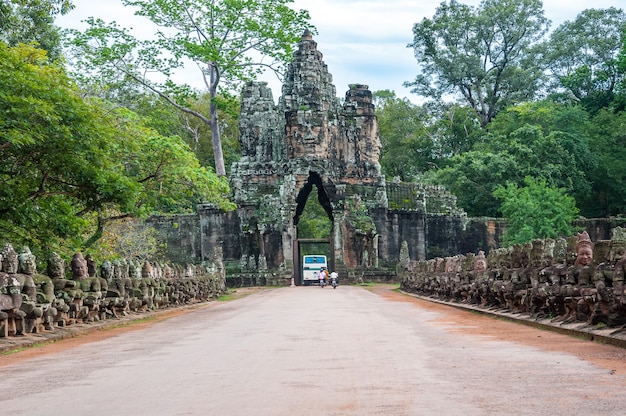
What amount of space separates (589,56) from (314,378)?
6870cm

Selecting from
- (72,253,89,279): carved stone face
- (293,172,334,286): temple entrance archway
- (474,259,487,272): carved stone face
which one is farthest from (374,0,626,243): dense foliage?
(72,253,89,279): carved stone face

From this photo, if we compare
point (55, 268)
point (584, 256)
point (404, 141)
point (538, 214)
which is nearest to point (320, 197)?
point (538, 214)

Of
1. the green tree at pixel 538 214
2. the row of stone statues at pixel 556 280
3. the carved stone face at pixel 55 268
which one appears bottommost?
the row of stone statues at pixel 556 280

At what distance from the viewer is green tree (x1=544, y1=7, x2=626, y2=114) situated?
64.7 meters

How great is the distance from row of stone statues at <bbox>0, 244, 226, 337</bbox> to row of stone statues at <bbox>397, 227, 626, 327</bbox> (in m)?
8.77

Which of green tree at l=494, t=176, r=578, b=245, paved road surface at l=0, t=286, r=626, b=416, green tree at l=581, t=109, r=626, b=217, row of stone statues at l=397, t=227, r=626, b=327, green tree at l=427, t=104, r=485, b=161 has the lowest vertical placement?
paved road surface at l=0, t=286, r=626, b=416

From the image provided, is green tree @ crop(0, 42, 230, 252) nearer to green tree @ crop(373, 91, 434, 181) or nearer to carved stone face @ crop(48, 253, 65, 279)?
carved stone face @ crop(48, 253, 65, 279)

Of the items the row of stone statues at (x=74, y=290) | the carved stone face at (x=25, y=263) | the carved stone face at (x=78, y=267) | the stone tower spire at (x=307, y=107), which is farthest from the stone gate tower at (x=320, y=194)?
the carved stone face at (x=25, y=263)

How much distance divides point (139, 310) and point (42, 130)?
6.55 m

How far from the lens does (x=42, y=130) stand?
1725 cm

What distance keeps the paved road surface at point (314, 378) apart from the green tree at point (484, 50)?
63.3 metres

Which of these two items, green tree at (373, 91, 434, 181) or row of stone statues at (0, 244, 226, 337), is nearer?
row of stone statues at (0, 244, 226, 337)

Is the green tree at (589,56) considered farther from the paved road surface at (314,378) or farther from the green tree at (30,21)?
the paved road surface at (314,378)

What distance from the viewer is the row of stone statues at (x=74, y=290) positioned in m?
13.6
